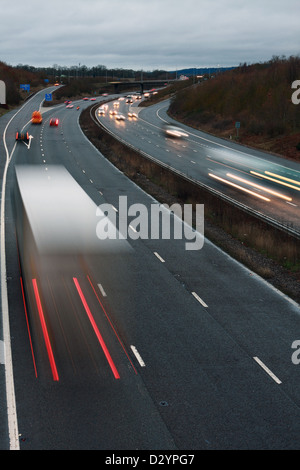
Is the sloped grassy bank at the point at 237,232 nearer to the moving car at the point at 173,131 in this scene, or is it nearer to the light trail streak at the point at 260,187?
the light trail streak at the point at 260,187

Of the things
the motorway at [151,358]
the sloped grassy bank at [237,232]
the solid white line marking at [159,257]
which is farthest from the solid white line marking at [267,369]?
the solid white line marking at [159,257]

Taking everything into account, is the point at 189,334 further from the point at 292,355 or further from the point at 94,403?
the point at 94,403

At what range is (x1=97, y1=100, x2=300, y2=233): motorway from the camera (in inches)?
1428

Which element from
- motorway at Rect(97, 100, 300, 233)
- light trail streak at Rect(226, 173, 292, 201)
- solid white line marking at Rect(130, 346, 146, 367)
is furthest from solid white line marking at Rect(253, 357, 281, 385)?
light trail streak at Rect(226, 173, 292, 201)

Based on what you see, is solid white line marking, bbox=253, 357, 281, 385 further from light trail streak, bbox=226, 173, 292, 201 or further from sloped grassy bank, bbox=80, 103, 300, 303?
light trail streak, bbox=226, 173, 292, 201

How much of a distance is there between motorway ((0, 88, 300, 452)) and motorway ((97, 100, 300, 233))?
400 inches

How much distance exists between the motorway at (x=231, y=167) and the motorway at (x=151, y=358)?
400 inches

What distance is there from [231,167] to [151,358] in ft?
126

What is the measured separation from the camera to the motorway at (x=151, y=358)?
1162 centimetres

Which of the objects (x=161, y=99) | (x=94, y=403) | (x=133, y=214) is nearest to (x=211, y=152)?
(x=133, y=214)

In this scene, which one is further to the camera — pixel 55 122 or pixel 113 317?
pixel 55 122

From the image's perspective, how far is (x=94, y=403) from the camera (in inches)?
494

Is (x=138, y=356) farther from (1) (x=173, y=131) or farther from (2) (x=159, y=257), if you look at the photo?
(1) (x=173, y=131)
